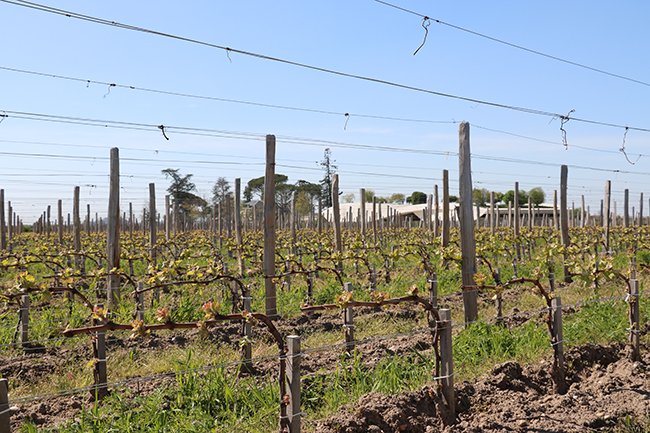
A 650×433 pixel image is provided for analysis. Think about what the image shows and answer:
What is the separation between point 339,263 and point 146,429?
28.8ft

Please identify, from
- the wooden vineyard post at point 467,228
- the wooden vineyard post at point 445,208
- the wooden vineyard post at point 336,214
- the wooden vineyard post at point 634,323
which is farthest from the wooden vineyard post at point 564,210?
the wooden vineyard post at point 634,323

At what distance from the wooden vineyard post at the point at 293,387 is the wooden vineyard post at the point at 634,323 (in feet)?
13.1

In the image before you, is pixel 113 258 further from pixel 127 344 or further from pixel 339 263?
pixel 339 263

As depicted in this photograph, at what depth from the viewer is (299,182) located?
70.4 meters

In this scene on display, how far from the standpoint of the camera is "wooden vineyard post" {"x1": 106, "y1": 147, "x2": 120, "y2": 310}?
31.4 feet

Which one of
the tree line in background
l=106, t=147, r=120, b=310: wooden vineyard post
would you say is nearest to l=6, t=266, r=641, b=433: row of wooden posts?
l=106, t=147, r=120, b=310: wooden vineyard post

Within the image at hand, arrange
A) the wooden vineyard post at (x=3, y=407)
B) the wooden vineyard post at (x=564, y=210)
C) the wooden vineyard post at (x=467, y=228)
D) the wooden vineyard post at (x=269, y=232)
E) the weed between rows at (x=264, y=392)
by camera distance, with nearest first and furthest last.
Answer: the wooden vineyard post at (x=3, y=407)
the weed between rows at (x=264, y=392)
the wooden vineyard post at (x=467, y=228)
the wooden vineyard post at (x=269, y=232)
the wooden vineyard post at (x=564, y=210)

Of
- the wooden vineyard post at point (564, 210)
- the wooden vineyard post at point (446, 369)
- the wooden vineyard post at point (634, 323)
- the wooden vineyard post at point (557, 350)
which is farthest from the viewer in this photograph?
the wooden vineyard post at point (564, 210)

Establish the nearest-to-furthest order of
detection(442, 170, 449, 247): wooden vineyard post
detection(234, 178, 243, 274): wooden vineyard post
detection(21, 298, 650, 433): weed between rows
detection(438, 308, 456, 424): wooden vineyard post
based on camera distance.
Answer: detection(21, 298, 650, 433): weed between rows < detection(438, 308, 456, 424): wooden vineyard post < detection(442, 170, 449, 247): wooden vineyard post < detection(234, 178, 243, 274): wooden vineyard post

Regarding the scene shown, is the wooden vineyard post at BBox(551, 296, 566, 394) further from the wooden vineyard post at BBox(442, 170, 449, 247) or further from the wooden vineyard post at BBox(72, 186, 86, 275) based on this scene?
the wooden vineyard post at BBox(72, 186, 86, 275)

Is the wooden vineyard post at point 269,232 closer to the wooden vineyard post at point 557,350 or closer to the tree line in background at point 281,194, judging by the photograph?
the wooden vineyard post at point 557,350

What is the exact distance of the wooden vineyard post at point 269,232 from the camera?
27.6 ft

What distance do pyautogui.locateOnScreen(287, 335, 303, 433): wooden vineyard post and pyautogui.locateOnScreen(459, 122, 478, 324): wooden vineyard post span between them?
433 centimetres

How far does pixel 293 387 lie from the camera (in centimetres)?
397
